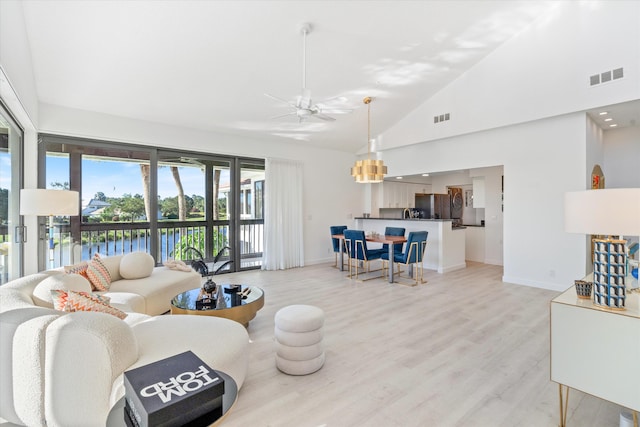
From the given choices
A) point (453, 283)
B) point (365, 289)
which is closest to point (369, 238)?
point (365, 289)

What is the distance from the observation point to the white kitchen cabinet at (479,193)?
24.6 feet

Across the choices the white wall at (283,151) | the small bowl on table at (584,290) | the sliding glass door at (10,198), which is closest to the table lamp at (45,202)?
the sliding glass door at (10,198)

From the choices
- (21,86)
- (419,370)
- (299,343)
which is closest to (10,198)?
(21,86)

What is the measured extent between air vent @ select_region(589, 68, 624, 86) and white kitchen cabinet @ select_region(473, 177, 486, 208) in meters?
3.37

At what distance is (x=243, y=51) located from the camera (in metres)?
4.04

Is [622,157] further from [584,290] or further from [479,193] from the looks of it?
[584,290]

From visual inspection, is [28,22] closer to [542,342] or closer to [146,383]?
[146,383]

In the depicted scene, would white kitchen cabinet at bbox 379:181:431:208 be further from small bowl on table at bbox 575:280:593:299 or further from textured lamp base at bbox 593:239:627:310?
textured lamp base at bbox 593:239:627:310

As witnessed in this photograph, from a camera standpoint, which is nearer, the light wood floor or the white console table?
the white console table

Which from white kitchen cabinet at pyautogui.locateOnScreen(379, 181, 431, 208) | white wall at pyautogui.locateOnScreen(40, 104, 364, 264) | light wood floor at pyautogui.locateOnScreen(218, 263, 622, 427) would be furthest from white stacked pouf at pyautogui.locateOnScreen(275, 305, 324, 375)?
white kitchen cabinet at pyautogui.locateOnScreen(379, 181, 431, 208)

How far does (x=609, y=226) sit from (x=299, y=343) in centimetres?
213

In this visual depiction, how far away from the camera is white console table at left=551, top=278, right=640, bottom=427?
161 cm

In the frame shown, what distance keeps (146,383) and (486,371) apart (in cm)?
258

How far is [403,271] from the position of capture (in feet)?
21.1
